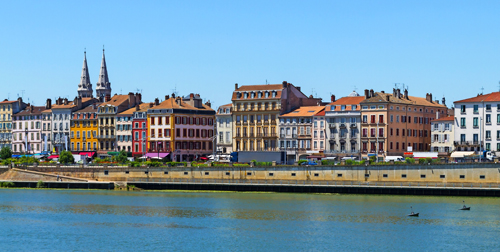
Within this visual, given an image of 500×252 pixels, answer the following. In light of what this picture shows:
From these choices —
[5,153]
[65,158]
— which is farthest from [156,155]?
[5,153]

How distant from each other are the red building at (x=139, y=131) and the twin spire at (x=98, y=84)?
28532mm

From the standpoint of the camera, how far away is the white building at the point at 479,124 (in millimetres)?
108625

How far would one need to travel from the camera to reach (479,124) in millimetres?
109125

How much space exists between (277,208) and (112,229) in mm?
18869

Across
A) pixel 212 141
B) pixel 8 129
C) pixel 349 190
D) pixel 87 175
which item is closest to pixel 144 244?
pixel 349 190

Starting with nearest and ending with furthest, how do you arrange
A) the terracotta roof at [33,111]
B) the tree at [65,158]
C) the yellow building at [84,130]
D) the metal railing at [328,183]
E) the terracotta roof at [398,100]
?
the metal railing at [328,183] < the terracotta roof at [398,100] < the tree at [65,158] < the yellow building at [84,130] < the terracotta roof at [33,111]

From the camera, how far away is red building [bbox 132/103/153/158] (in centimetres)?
13612

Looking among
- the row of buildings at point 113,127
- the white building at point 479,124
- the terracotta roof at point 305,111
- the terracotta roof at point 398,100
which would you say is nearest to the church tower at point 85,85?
the row of buildings at point 113,127

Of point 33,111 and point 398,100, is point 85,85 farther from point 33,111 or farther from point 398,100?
point 398,100

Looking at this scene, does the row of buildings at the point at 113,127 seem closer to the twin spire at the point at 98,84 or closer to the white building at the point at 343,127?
the twin spire at the point at 98,84

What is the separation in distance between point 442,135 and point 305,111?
68.7 ft

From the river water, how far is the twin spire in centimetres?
7524

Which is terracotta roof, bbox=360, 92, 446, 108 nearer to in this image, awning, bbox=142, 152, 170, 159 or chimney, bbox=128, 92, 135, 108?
awning, bbox=142, 152, 170, 159

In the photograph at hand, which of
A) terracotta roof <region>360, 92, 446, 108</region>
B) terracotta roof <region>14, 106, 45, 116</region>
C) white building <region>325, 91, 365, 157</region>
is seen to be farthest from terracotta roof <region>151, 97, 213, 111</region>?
terracotta roof <region>360, 92, 446, 108</region>
